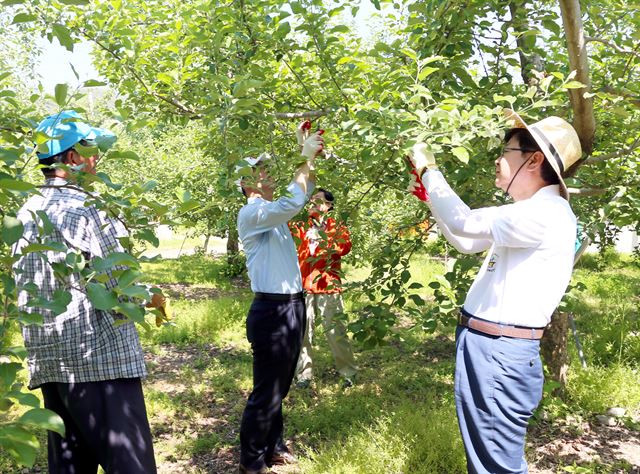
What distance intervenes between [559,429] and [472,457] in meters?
2.18

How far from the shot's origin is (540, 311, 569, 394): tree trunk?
408 cm

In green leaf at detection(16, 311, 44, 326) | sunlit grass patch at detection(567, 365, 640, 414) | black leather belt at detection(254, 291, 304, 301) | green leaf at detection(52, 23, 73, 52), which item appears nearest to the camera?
green leaf at detection(16, 311, 44, 326)

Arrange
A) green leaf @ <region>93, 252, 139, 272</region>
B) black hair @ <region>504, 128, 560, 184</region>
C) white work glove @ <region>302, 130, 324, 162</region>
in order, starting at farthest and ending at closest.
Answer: white work glove @ <region>302, 130, 324, 162</region> < black hair @ <region>504, 128, 560, 184</region> < green leaf @ <region>93, 252, 139, 272</region>

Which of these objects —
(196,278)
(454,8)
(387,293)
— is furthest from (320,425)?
(196,278)

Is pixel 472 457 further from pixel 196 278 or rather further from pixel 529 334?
pixel 196 278

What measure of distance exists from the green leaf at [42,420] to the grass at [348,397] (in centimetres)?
137

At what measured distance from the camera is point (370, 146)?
2.33 m

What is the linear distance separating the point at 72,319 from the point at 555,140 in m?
1.88

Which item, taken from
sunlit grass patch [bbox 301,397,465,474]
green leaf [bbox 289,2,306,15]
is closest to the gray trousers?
sunlit grass patch [bbox 301,397,465,474]

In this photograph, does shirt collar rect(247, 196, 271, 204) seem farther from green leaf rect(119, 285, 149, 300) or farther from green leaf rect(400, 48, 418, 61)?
green leaf rect(119, 285, 149, 300)

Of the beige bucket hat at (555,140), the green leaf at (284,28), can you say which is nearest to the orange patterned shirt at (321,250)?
the green leaf at (284,28)

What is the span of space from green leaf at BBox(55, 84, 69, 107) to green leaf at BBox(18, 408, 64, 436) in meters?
0.75

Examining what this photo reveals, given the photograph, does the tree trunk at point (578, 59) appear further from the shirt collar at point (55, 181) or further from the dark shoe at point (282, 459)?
the dark shoe at point (282, 459)

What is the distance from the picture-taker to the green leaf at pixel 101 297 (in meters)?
1.17
